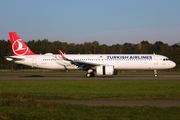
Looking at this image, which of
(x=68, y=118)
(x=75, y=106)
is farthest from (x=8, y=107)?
(x=68, y=118)

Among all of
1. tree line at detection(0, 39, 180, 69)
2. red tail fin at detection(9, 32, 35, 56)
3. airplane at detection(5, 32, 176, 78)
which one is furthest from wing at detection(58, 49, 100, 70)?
tree line at detection(0, 39, 180, 69)

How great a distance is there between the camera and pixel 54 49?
10231cm

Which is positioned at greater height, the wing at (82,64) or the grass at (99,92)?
the wing at (82,64)

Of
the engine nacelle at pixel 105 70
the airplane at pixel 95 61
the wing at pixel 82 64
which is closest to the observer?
the engine nacelle at pixel 105 70

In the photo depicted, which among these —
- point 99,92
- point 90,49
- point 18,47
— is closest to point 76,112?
point 99,92

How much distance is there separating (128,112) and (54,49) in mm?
90143

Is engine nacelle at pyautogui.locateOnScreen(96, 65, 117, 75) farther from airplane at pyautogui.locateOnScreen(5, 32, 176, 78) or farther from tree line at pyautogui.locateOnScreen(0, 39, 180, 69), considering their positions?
tree line at pyautogui.locateOnScreen(0, 39, 180, 69)

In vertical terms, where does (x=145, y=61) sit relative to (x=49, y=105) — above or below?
above

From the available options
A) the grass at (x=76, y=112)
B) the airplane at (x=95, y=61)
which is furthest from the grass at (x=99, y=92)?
the airplane at (x=95, y=61)

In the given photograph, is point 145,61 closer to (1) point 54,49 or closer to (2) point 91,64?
(2) point 91,64

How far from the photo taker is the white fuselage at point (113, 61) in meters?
45.3

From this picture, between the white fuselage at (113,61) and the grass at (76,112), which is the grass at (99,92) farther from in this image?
the white fuselage at (113,61)

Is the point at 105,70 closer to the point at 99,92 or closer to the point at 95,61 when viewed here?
the point at 95,61

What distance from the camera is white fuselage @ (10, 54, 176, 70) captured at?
4531 centimetres
